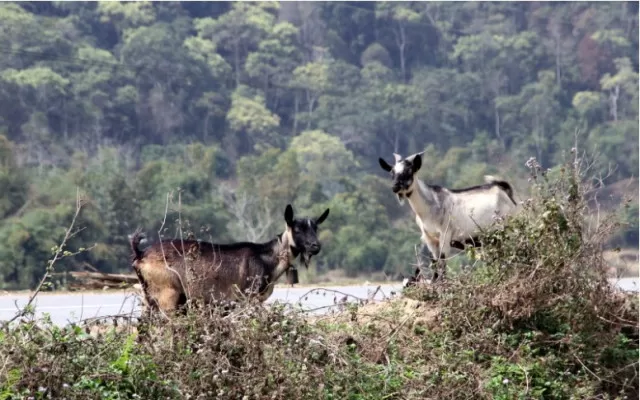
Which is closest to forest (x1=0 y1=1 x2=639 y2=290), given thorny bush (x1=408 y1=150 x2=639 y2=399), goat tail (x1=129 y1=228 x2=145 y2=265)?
goat tail (x1=129 y1=228 x2=145 y2=265)

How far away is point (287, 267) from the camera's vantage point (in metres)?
13.4

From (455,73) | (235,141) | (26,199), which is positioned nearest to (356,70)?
(455,73)

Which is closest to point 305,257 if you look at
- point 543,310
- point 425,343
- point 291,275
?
point 291,275

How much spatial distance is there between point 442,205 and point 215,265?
14.0ft

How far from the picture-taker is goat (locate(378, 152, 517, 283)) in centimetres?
1573

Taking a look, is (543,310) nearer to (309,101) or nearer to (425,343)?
(425,343)

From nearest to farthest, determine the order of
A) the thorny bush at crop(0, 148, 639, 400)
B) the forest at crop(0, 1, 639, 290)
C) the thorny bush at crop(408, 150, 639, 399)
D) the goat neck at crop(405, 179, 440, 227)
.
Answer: the thorny bush at crop(0, 148, 639, 400), the thorny bush at crop(408, 150, 639, 399), the goat neck at crop(405, 179, 440, 227), the forest at crop(0, 1, 639, 290)

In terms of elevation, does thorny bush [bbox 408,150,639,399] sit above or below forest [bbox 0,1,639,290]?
above

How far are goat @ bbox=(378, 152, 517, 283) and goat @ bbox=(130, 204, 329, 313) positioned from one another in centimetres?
230

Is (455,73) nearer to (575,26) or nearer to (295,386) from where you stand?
(575,26)

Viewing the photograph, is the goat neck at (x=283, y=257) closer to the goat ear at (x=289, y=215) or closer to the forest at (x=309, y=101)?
the goat ear at (x=289, y=215)

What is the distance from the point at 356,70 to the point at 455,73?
552 centimetres

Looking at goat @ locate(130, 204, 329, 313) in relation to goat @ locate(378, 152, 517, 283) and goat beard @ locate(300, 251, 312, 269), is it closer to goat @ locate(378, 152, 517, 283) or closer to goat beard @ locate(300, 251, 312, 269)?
goat beard @ locate(300, 251, 312, 269)

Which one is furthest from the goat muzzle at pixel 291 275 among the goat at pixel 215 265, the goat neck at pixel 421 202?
the goat neck at pixel 421 202
